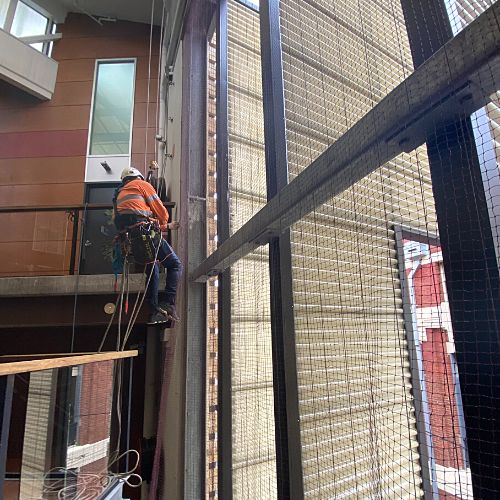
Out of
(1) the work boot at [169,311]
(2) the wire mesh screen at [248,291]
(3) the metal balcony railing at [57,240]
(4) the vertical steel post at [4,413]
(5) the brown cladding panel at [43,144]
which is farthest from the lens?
(5) the brown cladding panel at [43,144]

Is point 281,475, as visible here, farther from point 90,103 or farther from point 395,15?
point 90,103

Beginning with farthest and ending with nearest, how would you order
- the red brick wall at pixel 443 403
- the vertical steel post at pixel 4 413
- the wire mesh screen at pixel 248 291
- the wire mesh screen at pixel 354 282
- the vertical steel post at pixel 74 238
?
the vertical steel post at pixel 74 238
the wire mesh screen at pixel 248 291
the wire mesh screen at pixel 354 282
the vertical steel post at pixel 4 413
the red brick wall at pixel 443 403

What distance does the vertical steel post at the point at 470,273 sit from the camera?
703 mm

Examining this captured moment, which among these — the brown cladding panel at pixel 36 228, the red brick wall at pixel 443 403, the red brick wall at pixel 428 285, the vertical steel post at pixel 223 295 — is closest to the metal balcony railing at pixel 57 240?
the brown cladding panel at pixel 36 228

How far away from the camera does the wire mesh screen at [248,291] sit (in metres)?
2.06

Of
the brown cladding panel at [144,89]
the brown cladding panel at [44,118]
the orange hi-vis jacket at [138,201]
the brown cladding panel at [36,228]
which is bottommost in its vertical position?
the orange hi-vis jacket at [138,201]

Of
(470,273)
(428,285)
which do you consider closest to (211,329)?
(428,285)

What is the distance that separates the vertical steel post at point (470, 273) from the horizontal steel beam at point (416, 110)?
0.19 ft


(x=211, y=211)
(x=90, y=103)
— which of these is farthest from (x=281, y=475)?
(x=90, y=103)

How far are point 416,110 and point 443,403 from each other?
75 cm

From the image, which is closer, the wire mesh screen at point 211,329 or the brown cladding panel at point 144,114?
the wire mesh screen at point 211,329

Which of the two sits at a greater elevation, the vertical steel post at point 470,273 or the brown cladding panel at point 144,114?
the brown cladding panel at point 144,114

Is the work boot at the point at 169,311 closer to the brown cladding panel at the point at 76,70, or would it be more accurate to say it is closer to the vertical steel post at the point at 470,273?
the vertical steel post at the point at 470,273

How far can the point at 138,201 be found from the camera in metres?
2.94
